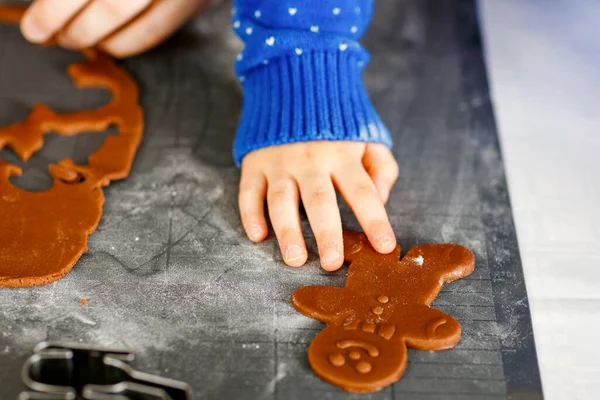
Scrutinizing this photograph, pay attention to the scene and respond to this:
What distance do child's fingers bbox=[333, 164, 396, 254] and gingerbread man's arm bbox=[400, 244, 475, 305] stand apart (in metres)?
0.04

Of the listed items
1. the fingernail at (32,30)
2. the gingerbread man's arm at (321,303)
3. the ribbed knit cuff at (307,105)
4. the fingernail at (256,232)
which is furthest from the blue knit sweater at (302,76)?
the fingernail at (32,30)

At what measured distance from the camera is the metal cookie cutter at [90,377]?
2.49 ft

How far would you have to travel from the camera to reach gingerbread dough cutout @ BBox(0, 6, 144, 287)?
2.98ft

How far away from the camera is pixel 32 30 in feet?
3.84

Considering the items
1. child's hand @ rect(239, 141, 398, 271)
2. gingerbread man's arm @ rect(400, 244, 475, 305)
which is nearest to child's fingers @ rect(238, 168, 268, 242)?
child's hand @ rect(239, 141, 398, 271)

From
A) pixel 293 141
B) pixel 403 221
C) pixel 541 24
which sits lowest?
pixel 403 221

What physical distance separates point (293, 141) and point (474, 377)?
42 centimetres

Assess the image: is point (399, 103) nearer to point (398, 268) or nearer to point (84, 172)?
point (398, 268)

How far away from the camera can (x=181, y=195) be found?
3.40 ft

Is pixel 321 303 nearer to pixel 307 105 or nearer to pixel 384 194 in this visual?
pixel 384 194

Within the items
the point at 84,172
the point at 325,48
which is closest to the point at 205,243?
the point at 84,172

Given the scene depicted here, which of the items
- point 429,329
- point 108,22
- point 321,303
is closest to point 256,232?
point 321,303

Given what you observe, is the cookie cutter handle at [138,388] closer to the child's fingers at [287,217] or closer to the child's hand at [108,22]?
the child's fingers at [287,217]

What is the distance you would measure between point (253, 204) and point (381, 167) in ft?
0.68
